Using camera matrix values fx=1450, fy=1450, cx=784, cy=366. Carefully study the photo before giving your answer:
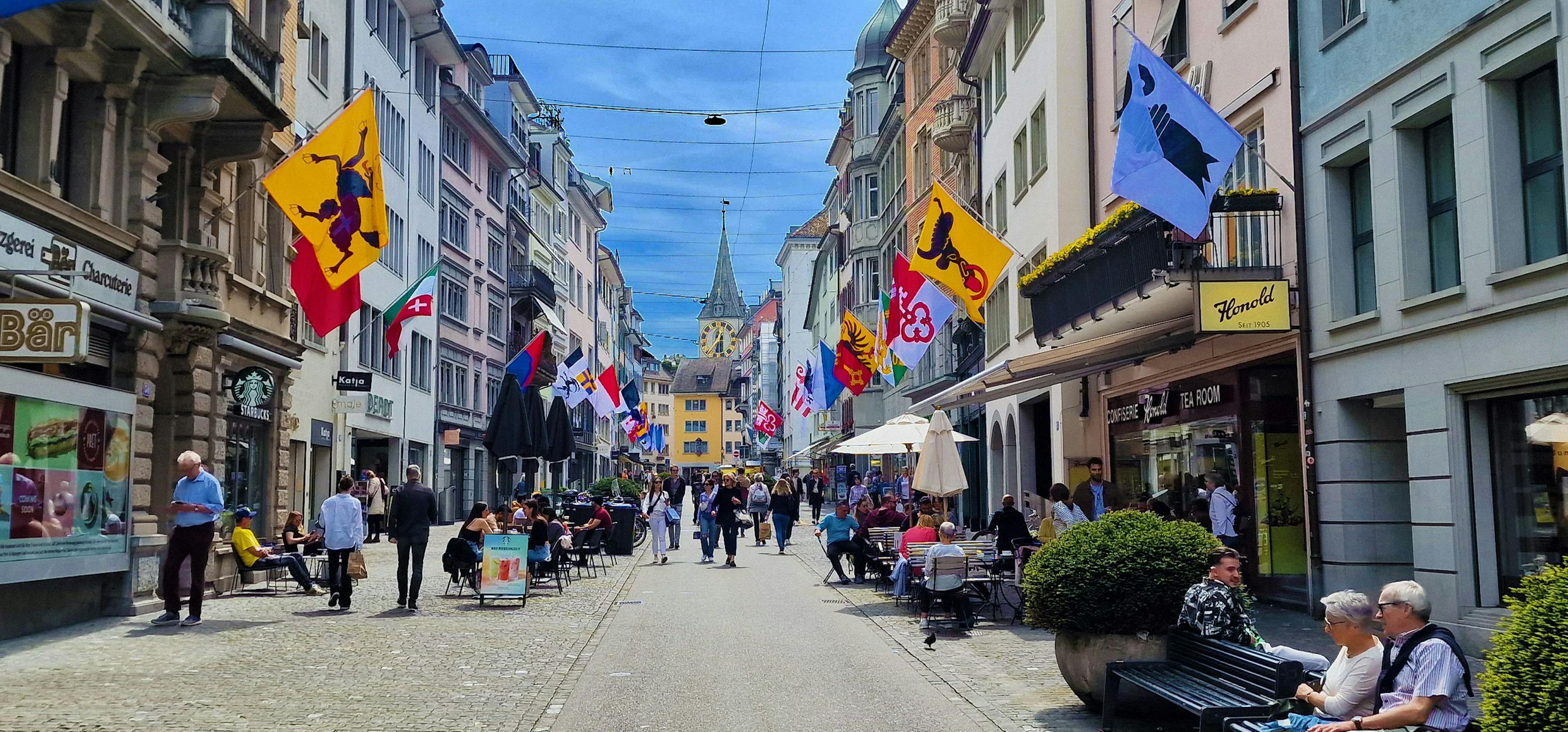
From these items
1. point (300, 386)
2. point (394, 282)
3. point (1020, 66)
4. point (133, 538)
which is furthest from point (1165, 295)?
point (394, 282)

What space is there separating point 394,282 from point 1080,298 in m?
27.5

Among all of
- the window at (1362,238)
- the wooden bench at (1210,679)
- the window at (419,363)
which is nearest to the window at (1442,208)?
the window at (1362,238)

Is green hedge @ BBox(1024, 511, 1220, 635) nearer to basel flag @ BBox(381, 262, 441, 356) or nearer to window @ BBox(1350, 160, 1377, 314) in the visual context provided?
window @ BBox(1350, 160, 1377, 314)

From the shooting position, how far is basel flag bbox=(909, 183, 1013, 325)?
869 inches

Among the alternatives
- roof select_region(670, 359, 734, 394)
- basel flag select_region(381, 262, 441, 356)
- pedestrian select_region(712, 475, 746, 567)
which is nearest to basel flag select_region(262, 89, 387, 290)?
pedestrian select_region(712, 475, 746, 567)

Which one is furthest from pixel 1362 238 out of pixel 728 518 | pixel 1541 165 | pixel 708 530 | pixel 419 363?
pixel 419 363

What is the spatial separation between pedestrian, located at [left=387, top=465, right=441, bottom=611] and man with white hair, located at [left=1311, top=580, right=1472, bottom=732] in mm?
12822

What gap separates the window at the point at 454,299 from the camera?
50.9m

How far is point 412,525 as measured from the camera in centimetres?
1778

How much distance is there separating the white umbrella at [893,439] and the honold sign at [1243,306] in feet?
31.9

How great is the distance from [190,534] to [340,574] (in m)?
2.81

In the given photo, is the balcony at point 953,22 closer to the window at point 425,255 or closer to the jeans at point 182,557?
the window at point 425,255

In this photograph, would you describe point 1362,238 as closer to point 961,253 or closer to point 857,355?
point 961,253

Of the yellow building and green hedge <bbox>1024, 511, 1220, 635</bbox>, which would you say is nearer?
green hedge <bbox>1024, 511, 1220, 635</bbox>
